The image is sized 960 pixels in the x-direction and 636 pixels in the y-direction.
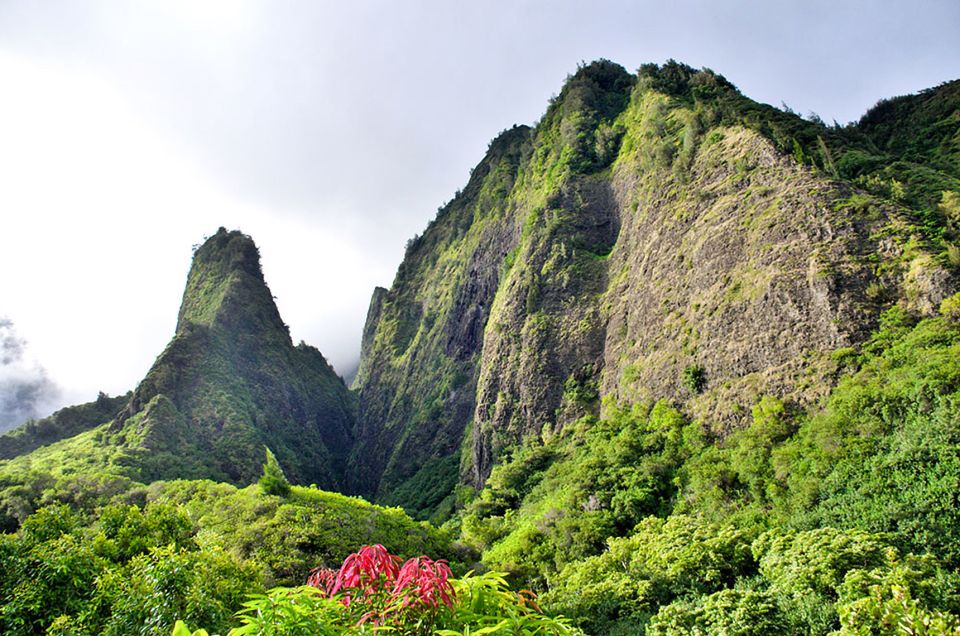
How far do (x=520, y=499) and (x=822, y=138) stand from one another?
40.0 metres

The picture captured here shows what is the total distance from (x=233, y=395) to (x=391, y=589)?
8151 cm

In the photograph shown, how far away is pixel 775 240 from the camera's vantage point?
109 feet

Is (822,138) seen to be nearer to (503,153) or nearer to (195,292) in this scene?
(503,153)

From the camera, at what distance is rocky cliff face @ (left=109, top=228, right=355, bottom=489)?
199ft

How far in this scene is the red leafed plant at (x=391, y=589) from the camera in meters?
3.26

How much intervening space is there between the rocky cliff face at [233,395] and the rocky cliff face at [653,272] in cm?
1353

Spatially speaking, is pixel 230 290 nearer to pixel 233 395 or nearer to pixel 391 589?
pixel 233 395

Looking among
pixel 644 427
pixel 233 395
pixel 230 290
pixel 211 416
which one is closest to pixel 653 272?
pixel 644 427

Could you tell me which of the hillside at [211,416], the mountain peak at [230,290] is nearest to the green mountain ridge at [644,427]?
the hillside at [211,416]

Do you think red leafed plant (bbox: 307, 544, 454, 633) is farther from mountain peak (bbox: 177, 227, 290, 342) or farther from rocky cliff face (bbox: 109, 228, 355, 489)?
mountain peak (bbox: 177, 227, 290, 342)

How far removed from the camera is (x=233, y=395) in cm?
7494

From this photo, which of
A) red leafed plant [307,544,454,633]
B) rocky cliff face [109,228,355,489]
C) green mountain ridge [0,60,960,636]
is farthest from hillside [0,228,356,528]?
red leafed plant [307,544,454,633]

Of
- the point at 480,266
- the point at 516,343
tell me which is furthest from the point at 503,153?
Result: the point at 516,343

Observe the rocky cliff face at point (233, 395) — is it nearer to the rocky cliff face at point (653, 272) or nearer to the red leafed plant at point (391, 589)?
the rocky cliff face at point (653, 272)
